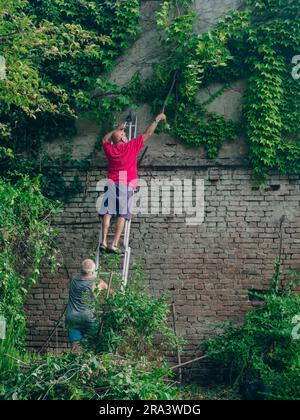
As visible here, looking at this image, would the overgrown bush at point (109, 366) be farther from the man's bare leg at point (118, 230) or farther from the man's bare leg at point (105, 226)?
the man's bare leg at point (105, 226)

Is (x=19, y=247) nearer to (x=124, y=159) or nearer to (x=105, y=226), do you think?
(x=105, y=226)

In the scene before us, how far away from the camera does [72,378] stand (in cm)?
742

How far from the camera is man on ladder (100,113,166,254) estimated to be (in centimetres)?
979

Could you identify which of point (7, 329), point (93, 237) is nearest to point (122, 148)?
point (93, 237)

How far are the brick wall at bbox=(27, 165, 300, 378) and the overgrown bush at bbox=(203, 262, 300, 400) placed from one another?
38cm

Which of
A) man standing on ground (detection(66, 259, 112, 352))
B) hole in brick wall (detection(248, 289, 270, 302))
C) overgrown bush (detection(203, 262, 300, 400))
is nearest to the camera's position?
overgrown bush (detection(203, 262, 300, 400))

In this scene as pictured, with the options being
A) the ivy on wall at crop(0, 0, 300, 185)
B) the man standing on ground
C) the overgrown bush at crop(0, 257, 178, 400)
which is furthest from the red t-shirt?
the overgrown bush at crop(0, 257, 178, 400)

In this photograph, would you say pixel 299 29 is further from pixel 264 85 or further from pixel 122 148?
pixel 122 148

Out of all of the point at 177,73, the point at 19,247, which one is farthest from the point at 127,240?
the point at 177,73

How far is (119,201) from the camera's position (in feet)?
32.3

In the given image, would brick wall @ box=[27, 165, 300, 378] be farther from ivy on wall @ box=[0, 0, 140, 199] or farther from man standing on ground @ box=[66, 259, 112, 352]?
man standing on ground @ box=[66, 259, 112, 352]

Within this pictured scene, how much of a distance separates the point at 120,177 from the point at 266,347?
287cm

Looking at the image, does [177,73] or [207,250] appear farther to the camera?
[177,73]

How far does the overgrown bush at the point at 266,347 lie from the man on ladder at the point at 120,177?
1.86 metres
